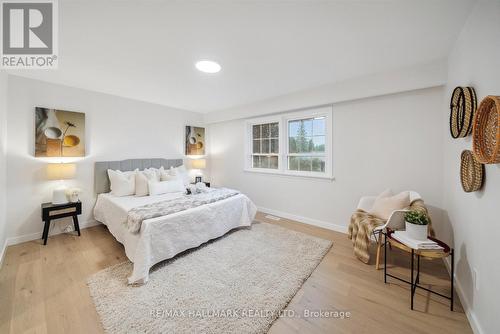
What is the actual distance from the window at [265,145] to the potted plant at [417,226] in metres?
2.55

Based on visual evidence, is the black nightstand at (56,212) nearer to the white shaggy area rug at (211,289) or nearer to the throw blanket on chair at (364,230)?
the white shaggy area rug at (211,289)

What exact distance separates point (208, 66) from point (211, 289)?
8.38 ft

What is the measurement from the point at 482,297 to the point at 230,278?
1949 mm

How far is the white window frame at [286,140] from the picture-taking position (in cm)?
322

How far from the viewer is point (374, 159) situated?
9.24ft

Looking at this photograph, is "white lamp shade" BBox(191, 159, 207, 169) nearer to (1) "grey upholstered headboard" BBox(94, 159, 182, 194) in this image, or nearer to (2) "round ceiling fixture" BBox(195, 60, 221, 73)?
(1) "grey upholstered headboard" BBox(94, 159, 182, 194)

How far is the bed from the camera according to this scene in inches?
78.4

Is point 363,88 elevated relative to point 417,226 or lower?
elevated

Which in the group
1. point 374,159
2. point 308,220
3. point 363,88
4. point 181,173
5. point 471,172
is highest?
→ point 363,88

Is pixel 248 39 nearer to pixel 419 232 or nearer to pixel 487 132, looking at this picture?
pixel 487 132

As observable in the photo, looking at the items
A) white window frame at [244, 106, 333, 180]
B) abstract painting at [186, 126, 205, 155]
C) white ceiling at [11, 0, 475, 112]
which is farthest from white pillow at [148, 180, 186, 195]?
white ceiling at [11, 0, 475, 112]

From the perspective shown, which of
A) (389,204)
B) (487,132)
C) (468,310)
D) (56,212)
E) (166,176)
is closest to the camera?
(487,132)

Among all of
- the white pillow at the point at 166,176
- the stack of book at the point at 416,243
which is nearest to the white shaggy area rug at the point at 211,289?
the stack of book at the point at 416,243

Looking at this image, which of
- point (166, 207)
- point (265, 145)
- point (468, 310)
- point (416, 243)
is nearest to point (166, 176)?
point (166, 207)
